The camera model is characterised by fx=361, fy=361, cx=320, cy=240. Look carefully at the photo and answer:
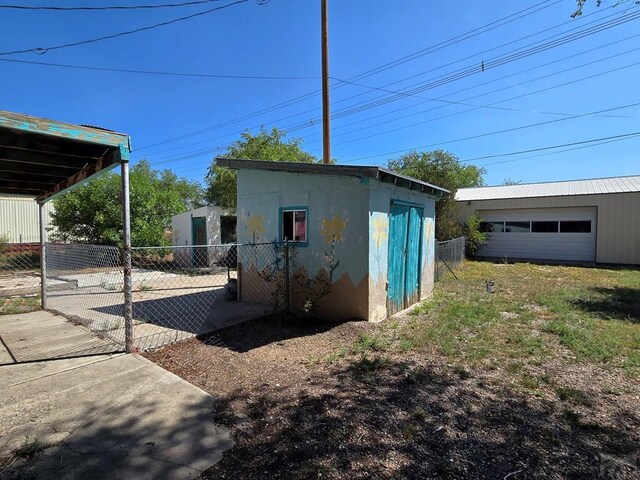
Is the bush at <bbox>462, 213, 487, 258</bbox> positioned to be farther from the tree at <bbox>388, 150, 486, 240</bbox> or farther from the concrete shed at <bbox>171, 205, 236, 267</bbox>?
the concrete shed at <bbox>171, 205, 236, 267</bbox>

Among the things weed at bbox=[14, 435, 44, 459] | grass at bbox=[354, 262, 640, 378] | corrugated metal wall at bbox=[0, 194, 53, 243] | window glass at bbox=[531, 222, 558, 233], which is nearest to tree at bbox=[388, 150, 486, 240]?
window glass at bbox=[531, 222, 558, 233]

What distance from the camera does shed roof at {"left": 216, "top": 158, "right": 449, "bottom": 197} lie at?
567 cm

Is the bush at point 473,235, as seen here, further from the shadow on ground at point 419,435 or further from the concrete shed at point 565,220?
the shadow on ground at point 419,435

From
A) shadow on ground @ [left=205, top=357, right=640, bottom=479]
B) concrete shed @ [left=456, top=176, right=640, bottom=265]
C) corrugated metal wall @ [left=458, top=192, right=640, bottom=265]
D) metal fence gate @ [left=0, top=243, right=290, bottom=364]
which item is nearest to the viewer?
shadow on ground @ [left=205, top=357, right=640, bottom=479]

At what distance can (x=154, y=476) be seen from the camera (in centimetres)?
229

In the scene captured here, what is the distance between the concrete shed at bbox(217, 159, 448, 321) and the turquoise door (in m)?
0.02

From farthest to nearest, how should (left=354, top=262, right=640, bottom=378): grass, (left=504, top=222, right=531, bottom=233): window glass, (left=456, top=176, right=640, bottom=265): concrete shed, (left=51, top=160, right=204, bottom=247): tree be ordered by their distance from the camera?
(left=504, top=222, right=531, bottom=233): window glass, (left=51, top=160, right=204, bottom=247): tree, (left=456, top=176, right=640, bottom=265): concrete shed, (left=354, top=262, right=640, bottom=378): grass

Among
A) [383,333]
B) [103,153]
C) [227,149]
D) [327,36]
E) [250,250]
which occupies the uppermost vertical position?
[327,36]

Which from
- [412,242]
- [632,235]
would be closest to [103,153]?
[412,242]

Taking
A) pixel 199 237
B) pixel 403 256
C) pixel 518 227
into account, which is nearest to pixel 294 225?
pixel 403 256

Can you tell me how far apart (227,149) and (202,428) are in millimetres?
18157

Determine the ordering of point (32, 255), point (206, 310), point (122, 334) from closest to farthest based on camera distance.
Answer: point (122, 334) < point (206, 310) < point (32, 255)

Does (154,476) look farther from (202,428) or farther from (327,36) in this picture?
(327,36)

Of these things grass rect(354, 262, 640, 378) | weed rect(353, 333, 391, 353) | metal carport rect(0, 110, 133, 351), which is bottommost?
grass rect(354, 262, 640, 378)
